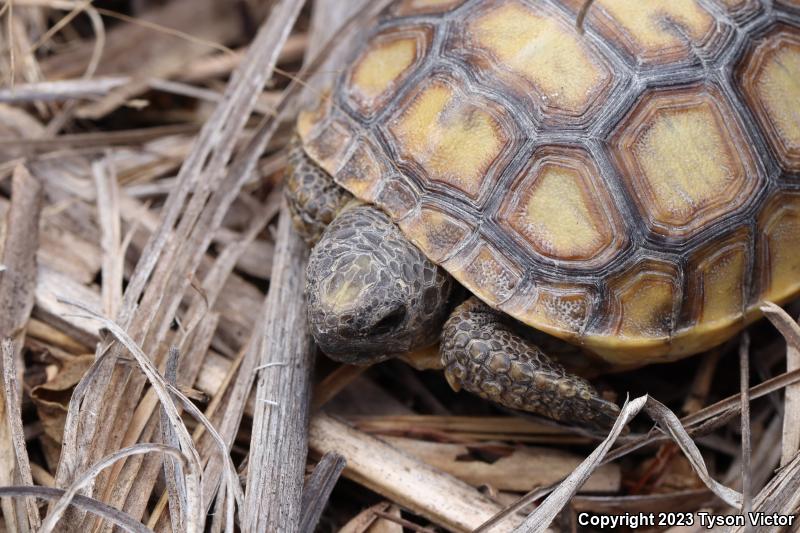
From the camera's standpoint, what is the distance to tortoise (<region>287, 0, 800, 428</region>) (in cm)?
285

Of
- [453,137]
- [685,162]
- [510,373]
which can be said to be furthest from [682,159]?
[510,373]

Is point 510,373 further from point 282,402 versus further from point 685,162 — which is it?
point 685,162

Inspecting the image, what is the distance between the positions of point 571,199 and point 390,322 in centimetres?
81

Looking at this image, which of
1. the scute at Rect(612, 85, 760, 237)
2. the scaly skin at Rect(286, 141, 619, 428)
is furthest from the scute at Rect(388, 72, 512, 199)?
the scute at Rect(612, 85, 760, 237)

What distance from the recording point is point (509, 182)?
9.50 ft

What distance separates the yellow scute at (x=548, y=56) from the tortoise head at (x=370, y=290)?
0.77m

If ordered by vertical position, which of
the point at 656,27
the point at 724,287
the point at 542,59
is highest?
the point at 656,27

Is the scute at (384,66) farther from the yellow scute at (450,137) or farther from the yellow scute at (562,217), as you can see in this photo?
the yellow scute at (562,217)

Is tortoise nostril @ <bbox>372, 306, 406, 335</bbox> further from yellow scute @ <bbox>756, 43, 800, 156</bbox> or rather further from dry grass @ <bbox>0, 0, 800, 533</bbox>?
yellow scute @ <bbox>756, 43, 800, 156</bbox>

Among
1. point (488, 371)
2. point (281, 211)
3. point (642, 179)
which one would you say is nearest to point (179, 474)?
point (488, 371)

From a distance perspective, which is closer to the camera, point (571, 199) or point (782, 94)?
point (571, 199)

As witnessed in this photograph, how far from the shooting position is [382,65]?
10.7 feet

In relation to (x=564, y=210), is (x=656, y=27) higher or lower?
higher

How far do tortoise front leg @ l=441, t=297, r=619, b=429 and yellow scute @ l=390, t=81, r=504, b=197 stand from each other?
0.51 m
